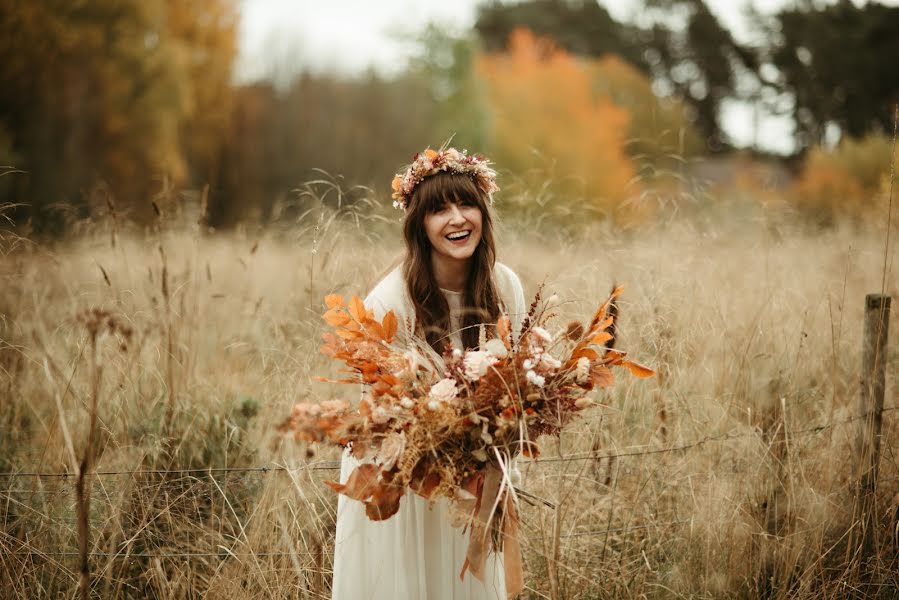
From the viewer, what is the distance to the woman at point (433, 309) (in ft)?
6.89

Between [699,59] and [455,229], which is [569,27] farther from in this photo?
[455,229]

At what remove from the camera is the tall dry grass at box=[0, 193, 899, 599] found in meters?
2.60

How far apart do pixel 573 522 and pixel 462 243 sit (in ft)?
4.28

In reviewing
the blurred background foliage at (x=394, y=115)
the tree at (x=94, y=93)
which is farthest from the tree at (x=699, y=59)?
the tree at (x=94, y=93)

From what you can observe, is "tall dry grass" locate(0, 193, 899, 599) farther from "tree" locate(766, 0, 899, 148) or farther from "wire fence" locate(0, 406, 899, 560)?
"tree" locate(766, 0, 899, 148)

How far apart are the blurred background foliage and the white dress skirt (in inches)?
79.3

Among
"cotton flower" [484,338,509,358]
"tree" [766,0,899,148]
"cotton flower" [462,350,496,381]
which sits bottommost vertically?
"cotton flower" [462,350,496,381]

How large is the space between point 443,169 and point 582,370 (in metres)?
1.02

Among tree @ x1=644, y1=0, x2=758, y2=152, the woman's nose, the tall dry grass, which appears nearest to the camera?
the woman's nose

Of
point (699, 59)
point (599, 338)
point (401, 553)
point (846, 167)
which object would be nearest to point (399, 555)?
point (401, 553)

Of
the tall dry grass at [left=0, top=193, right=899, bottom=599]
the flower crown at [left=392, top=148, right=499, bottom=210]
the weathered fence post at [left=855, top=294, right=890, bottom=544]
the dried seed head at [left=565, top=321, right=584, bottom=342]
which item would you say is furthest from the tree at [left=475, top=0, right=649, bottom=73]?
the dried seed head at [left=565, top=321, right=584, bottom=342]

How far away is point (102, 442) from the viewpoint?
3.16 metres

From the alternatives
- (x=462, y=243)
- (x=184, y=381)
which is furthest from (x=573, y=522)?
(x=184, y=381)

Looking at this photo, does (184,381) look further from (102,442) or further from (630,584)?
(630,584)
